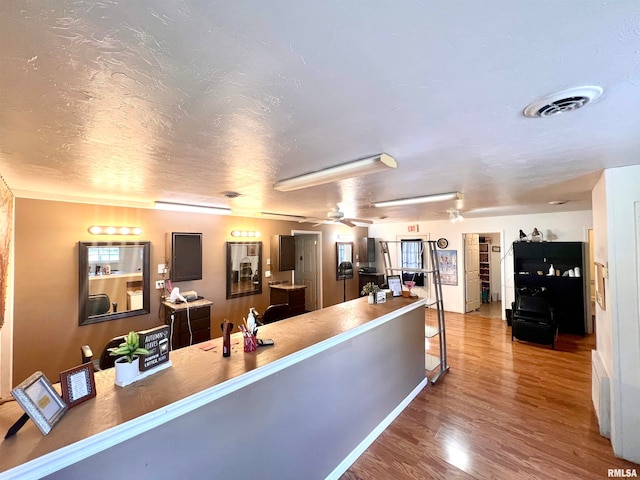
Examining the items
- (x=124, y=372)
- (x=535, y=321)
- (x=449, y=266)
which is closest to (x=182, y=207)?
(x=124, y=372)

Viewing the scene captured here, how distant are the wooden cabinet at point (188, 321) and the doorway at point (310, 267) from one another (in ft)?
9.20

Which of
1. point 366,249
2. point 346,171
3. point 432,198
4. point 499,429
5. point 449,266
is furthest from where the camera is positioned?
point 366,249

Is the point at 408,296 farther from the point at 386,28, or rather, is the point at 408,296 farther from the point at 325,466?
the point at 386,28

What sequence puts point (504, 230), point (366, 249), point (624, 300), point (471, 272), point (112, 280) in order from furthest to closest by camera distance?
point (366, 249) < point (471, 272) < point (504, 230) < point (112, 280) < point (624, 300)

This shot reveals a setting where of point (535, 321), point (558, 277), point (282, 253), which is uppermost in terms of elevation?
point (282, 253)

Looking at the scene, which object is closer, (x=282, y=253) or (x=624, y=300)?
(x=624, y=300)

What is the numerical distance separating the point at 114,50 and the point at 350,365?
7.70ft

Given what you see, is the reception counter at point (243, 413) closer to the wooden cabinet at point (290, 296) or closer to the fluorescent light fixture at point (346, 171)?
the fluorescent light fixture at point (346, 171)

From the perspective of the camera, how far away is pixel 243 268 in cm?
519

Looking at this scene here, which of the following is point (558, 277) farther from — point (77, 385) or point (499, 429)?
point (77, 385)

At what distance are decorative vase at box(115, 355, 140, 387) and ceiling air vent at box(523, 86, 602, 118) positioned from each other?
2.22 metres

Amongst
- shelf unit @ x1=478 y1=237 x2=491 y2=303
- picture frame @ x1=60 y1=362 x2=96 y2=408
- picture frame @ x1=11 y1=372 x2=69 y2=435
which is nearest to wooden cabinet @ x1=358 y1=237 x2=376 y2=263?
shelf unit @ x1=478 y1=237 x2=491 y2=303

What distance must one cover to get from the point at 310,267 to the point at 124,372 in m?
5.60

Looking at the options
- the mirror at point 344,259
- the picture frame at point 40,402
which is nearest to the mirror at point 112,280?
the picture frame at point 40,402
